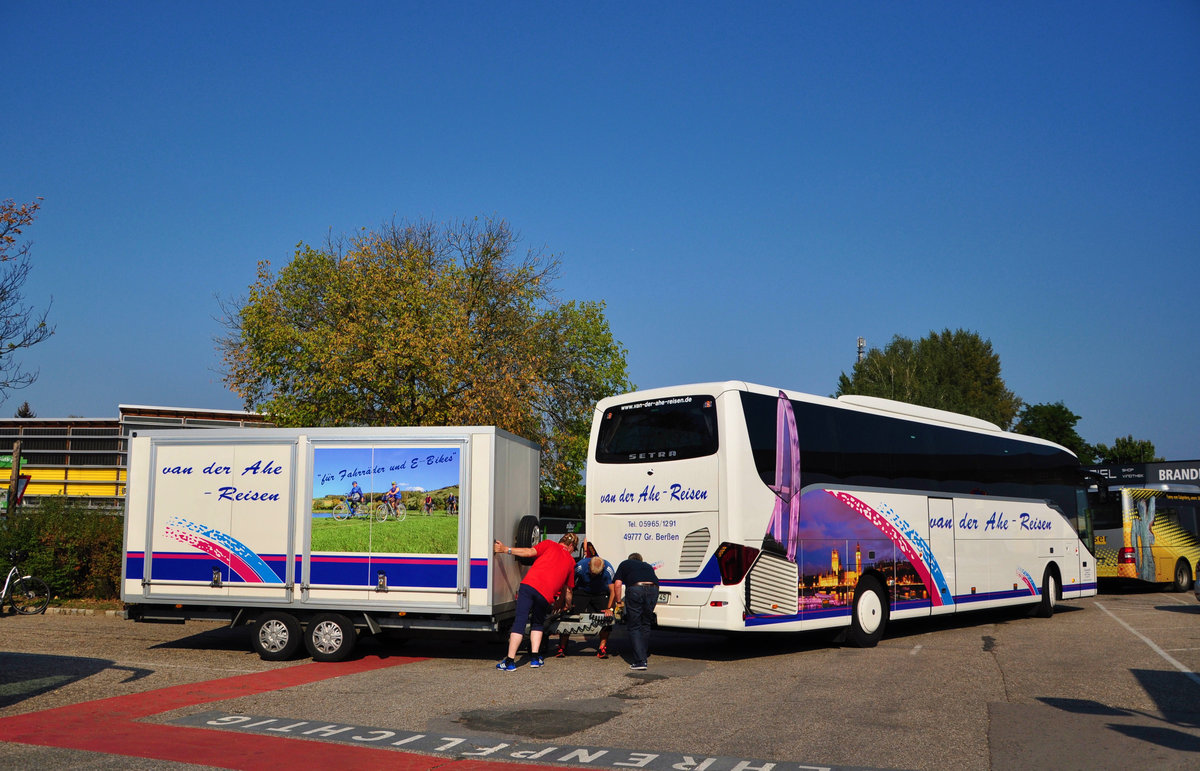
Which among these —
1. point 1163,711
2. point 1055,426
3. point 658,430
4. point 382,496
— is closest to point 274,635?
point 382,496

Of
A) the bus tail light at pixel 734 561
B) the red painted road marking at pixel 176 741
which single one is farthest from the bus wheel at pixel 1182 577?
the red painted road marking at pixel 176 741

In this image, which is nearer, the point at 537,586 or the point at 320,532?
the point at 537,586

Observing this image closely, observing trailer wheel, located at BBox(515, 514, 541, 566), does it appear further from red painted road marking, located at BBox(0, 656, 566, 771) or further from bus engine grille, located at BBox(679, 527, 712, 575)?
red painted road marking, located at BBox(0, 656, 566, 771)

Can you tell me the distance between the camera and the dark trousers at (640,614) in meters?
12.6

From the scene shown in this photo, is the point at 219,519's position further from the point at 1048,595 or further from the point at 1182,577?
the point at 1182,577

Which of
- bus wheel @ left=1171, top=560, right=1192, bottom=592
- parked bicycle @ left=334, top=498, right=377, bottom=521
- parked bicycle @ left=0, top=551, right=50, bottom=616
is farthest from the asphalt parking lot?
bus wheel @ left=1171, top=560, right=1192, bottom=592

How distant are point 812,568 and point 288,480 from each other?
7354 mm

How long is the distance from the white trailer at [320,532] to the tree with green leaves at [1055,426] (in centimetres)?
6701

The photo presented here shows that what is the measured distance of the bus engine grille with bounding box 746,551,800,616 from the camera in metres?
13.1

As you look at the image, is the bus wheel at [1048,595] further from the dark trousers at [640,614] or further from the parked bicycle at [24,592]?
the parked bicycle at [24,592]

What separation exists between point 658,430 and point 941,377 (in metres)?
49.3

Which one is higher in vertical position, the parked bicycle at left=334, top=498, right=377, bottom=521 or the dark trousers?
the parked bicycle at left=334, top=498, right=377, bottom=521

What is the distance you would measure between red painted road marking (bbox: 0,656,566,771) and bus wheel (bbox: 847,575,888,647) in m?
8.73

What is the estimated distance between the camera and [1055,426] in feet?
238
